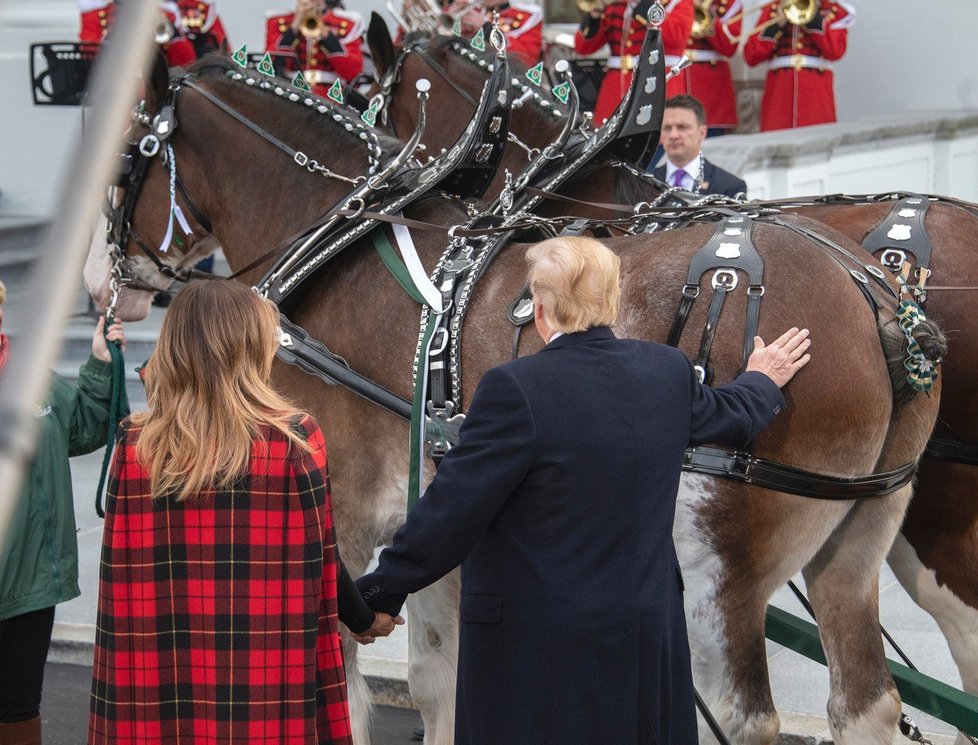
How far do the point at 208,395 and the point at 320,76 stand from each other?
30.3ft

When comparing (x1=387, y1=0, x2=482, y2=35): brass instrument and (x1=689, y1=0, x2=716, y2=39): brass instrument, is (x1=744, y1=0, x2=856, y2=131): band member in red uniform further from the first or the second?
(x1=387, y1=0, x2=482, y2=35): brass instrument

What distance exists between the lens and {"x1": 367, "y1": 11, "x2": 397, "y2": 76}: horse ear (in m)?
6.24

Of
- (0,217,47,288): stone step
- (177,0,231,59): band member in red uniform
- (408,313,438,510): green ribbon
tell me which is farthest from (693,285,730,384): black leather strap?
(177,0,231,59): band member in red uniform

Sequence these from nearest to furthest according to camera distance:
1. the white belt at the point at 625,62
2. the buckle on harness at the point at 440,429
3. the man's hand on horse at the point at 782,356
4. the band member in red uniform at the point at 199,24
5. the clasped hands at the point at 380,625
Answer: the clasped hands at the point at 380,625 < the man's hand on horse at the point at 782,356 < the buckle on harness at the point at 440,429 < the white belt at the point at 625,62 < the band member in red uniform at the point at 199,24

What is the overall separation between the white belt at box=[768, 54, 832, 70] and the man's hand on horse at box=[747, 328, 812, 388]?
8.81 m

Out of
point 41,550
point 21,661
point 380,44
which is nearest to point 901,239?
point 41,550

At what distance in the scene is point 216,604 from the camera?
7.94 ft

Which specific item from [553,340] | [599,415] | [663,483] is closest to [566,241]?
[553,340]

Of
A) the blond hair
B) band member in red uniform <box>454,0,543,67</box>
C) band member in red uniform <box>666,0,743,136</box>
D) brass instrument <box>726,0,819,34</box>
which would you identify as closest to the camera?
the blond hair

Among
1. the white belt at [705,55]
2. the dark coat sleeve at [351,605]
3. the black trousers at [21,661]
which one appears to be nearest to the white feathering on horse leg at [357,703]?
the black trousers at [21,661]

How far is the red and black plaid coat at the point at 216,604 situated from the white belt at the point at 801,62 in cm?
952

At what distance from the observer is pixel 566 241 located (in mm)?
2535

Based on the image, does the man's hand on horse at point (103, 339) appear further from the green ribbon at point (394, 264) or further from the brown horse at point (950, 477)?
the brown horse at point (950, 477)

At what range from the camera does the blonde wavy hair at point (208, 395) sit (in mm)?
2363
